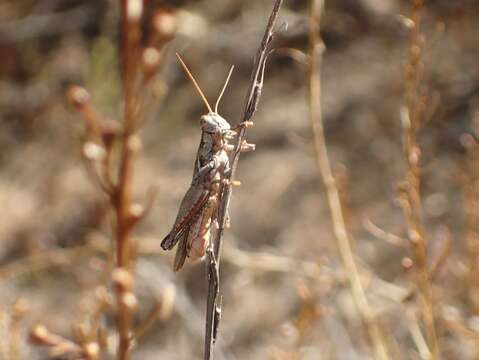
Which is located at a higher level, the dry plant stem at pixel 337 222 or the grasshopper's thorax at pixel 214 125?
the grasshopper's thorax at pixel 214 125

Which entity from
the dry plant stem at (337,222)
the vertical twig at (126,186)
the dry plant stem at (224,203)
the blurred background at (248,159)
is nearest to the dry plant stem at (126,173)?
the vertical twig at (126,186)

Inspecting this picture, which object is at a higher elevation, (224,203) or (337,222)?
(224,203)

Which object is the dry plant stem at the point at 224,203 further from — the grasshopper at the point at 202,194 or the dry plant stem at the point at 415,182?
the dry plant stem at the point at 415,182

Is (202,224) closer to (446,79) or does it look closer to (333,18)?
(446,79)

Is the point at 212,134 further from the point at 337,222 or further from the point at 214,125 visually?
the point at 337,222

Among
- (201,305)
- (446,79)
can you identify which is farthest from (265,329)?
(446,79)

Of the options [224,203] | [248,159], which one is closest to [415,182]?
[224,203]

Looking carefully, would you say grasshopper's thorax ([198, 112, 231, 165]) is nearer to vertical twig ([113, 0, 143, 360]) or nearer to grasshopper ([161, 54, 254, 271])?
grasshopper ([161, 54, 254, 271])
